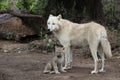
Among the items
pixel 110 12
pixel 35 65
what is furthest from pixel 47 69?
pixel 110 12

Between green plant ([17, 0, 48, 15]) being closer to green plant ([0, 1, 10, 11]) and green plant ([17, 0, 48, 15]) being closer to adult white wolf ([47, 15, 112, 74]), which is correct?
green plant ([0, 1, 10, 11])

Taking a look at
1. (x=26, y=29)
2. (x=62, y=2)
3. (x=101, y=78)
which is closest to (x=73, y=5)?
(x=62, y=2)

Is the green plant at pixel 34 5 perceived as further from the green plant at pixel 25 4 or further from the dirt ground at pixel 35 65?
the dirt ground at pixel 35 65

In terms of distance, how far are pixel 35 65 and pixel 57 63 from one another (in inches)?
52.3

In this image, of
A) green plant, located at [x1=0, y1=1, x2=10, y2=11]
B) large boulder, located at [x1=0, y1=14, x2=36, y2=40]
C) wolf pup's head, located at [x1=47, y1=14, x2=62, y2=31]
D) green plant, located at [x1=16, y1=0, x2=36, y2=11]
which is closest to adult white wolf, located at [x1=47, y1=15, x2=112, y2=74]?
wolf pup's head, located at [x1=47, y1=14, x2=62, y2=31]

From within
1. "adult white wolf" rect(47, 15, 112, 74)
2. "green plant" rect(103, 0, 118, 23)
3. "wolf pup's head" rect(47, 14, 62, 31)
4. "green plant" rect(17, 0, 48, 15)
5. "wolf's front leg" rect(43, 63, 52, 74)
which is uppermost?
"green plant" rect(17, 0, 48, 15)

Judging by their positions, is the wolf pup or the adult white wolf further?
the adult white wolf

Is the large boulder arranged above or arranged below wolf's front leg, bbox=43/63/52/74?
above

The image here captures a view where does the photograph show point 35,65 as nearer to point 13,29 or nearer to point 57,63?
point 57,63

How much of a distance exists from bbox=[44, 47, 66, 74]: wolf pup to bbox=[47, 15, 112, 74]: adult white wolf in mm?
476

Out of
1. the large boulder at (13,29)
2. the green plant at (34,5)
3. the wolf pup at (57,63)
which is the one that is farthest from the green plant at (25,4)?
the wolf pup at (57,63)

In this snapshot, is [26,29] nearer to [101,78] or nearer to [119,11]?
[119,11]

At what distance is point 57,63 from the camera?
928cm

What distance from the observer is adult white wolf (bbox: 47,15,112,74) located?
929 centimetres
